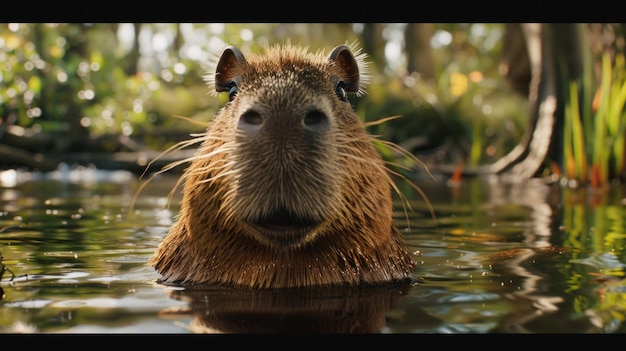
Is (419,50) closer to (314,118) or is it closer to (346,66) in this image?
(346,66)

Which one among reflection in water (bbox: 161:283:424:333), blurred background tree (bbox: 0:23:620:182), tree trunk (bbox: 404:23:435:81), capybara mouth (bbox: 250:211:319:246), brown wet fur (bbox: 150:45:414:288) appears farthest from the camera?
tree trunk (bbox: 404:23:435:81)

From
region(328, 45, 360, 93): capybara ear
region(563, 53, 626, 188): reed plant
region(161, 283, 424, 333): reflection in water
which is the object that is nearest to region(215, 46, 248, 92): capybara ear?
region(328, 45, 360, 93): capybara ear

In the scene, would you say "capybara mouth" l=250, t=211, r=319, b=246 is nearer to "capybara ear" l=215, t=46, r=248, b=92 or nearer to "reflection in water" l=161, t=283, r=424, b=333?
"reflection in water" l=161, t=283, r=424, b=333

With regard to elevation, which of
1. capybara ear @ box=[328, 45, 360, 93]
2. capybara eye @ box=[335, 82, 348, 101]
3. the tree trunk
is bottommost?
capybara eye @ box=[335, 82, 348, 101]

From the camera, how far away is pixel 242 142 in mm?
3859

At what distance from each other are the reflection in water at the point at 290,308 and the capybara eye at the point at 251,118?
760mm

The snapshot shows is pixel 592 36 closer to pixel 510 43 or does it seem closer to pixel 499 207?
pixel 510 43

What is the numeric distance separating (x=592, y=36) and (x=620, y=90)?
5380mm

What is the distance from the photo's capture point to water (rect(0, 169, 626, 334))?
354 centimetres

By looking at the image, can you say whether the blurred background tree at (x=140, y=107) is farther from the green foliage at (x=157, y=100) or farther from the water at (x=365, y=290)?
the water at (x=365, y=290)

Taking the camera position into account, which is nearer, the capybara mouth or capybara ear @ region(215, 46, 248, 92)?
the capybara mouth

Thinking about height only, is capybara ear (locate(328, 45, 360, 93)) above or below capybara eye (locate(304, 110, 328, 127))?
above

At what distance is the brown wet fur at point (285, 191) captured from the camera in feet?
12.5

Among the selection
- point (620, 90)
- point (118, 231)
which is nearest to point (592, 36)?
point (620, 90)
